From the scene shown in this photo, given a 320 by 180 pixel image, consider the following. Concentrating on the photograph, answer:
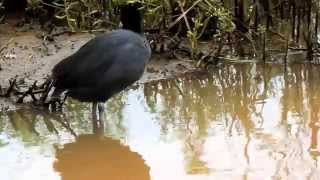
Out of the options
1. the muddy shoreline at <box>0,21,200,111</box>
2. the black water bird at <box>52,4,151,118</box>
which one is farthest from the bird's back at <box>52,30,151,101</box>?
the muddy shoreline at <box>0,21,200,111</box>

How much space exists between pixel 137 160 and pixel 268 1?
3.30 metres

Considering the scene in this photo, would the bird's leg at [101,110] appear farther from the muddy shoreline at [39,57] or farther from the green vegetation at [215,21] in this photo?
the green vegetation at [215,21]

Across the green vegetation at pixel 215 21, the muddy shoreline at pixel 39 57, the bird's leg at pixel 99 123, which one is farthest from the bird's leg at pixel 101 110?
the green vegetation at pixel 215 21

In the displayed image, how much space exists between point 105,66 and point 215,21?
2311mm

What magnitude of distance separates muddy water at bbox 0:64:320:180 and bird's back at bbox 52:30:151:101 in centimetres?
30

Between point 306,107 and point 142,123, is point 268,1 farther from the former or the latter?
point 142,123

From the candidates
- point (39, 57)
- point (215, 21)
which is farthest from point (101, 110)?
point (215, 21)

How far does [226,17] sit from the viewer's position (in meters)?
6.48

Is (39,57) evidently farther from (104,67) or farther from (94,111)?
(104,67)

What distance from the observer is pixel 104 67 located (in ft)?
17.0

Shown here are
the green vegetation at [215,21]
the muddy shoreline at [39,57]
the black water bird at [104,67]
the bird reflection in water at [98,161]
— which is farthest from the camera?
the green vegetation at [215,21]

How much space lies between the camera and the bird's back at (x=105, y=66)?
5.16 metres

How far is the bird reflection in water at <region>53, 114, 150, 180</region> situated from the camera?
4422mm

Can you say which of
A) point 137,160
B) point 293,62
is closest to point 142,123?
point 137,160
